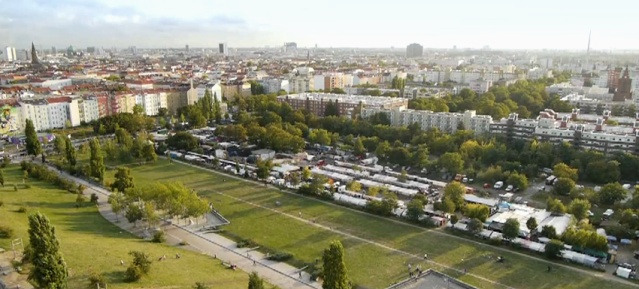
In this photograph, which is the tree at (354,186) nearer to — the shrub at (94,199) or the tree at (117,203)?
the tree at (117,203)

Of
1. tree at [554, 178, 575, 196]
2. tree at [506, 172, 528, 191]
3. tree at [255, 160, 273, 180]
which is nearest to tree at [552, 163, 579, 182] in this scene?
tree at [554, 178, 575, 196]

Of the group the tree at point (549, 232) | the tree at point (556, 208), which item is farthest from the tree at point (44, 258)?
the tree at point (556, 208)

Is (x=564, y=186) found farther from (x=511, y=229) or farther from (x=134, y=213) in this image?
(x=134, y=213)

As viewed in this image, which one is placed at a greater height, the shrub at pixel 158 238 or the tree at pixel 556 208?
the tree at pixel 556 208

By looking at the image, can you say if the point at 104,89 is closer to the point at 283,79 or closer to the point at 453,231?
the point at 283,79

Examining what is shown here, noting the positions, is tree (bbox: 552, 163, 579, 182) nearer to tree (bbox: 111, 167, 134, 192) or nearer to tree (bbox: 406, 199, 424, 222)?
tree (bbox: 406, 199, 424, 222)
